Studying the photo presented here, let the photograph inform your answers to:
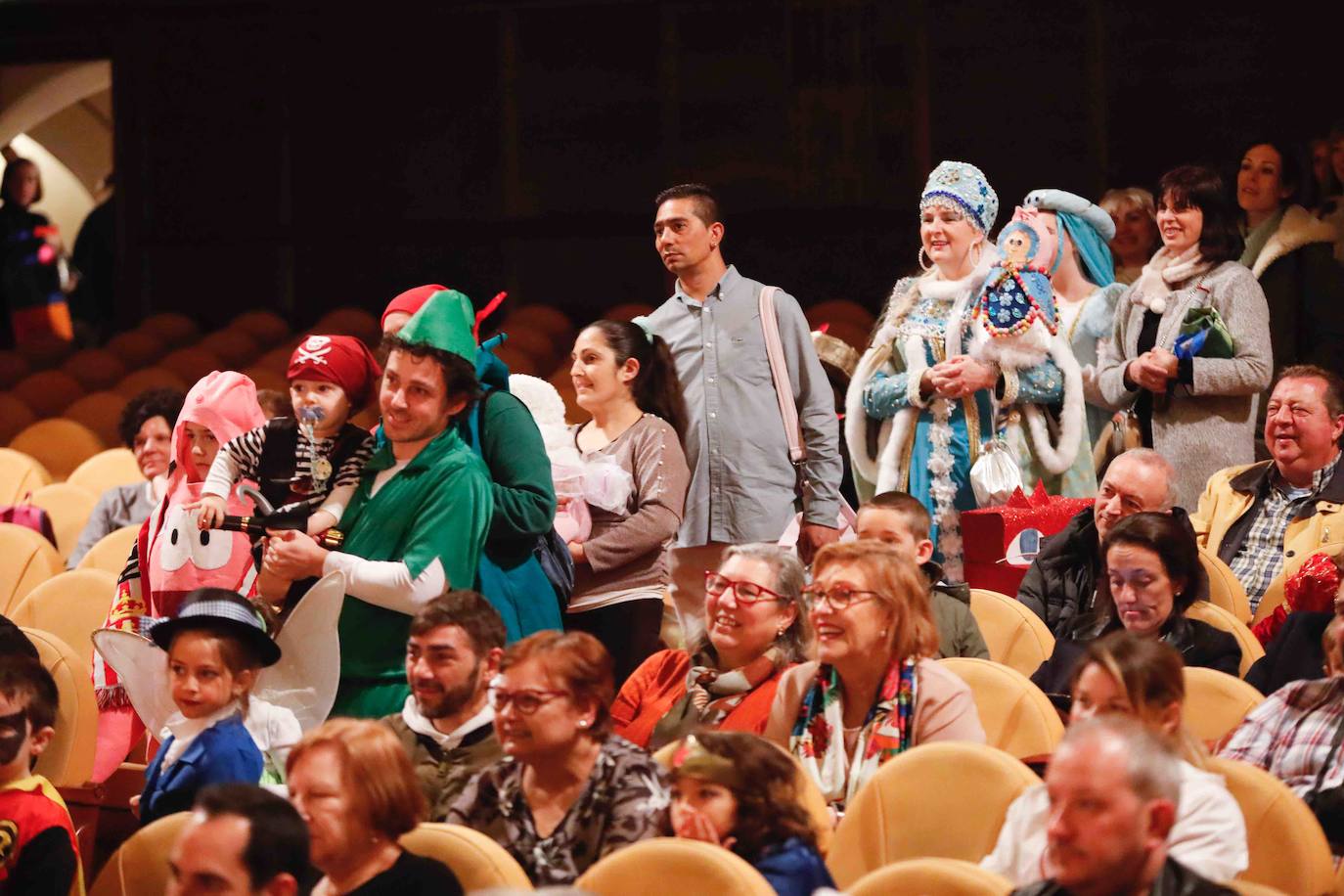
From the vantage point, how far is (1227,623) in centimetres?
364

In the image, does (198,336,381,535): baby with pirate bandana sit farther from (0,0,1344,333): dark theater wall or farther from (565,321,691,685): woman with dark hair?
(0,0,1344,333): dark theater wall

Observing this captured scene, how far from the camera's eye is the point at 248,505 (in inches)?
156

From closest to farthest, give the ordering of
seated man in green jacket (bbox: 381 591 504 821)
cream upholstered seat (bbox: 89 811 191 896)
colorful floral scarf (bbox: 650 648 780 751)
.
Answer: cream upholstered seat (bbox: 89 811 191 896)
seated man in green jacket (bbox: 381 591 504 821)
colorful floral scarf (bbox: 650 648 780 751)

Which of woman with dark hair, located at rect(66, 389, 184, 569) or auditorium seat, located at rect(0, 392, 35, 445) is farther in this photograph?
auditorium seat, located at rect(0, 392, 35, 445)

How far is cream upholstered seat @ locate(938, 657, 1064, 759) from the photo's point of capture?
10.7ft

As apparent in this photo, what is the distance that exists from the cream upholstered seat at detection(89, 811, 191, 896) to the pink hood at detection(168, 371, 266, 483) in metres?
1.16

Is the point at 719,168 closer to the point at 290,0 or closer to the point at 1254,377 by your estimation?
the point at 290,0

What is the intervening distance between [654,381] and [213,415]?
107 cm

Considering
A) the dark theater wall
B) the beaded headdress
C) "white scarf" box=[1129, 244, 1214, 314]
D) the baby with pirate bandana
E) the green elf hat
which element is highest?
the dark theater wall

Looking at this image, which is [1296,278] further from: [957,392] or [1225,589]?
Answer: [1225,589]

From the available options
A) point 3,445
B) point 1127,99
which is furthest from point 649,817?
point 1127,99

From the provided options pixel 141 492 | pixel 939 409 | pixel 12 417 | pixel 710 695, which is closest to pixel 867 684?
pixel 710 695

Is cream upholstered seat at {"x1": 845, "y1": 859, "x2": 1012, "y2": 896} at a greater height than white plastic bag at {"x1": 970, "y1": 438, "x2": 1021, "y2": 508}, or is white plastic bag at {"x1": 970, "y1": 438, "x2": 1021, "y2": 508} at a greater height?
white plastic bag at {"x1": 970, "y1": 438, "x2": 1021, "y2": 508}

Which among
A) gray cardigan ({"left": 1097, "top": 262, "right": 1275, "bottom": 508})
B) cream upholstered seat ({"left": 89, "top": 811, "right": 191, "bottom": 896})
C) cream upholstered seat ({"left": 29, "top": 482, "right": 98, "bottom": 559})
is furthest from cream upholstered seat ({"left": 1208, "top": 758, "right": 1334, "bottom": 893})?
cream upholstered seat ({"left": 29, "top": 482, "right": 98, "bottom": 559})
